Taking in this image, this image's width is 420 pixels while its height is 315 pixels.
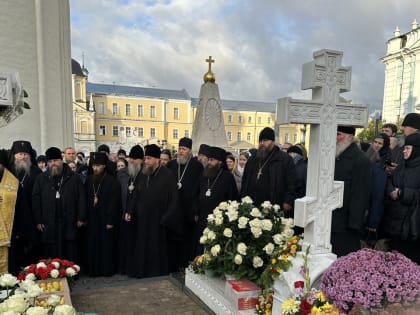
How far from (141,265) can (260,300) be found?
8.21ft

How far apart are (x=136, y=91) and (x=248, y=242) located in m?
70.5

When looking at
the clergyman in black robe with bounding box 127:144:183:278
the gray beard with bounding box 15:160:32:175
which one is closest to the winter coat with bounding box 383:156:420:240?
the clergyman in black robe with bounding box 127:144:183:278

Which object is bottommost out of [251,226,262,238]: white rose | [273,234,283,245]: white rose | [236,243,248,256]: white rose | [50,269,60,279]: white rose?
[50,269,60,279]: white rose

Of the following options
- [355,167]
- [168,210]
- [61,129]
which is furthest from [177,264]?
[61,129]

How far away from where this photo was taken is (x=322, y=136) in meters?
2.89

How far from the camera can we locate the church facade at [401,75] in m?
34.9

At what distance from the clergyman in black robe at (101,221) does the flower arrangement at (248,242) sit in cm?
235

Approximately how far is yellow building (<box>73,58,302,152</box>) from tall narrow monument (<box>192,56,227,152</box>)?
128ft

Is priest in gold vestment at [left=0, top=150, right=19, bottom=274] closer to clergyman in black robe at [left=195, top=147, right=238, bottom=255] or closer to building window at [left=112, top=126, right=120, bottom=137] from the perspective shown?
clergyman in black robe at [left=195, top=147, right=238, bottom=255]

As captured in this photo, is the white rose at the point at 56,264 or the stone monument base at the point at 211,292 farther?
the white rose at the point at 56,264

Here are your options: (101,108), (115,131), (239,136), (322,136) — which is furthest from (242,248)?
(239,136)

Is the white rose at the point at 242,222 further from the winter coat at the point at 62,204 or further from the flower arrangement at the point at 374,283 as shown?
the winter coat at the point at 62,204

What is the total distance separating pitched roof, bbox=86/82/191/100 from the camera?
2702 inches

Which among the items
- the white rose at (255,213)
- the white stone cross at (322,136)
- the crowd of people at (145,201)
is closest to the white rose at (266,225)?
the white rose at (255,213)
